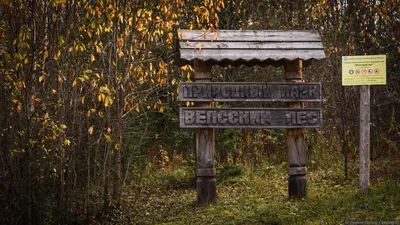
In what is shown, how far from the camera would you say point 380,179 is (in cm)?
1122

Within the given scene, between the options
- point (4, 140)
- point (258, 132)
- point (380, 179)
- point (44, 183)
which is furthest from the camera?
Result: point (258, 132)

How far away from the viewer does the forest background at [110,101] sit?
823 cm

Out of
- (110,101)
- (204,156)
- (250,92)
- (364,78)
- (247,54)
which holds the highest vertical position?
(247,54)

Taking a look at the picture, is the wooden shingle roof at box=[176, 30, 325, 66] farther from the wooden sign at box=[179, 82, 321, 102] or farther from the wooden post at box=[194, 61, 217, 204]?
the wooden sign at box=[179, 82, 321, 102]

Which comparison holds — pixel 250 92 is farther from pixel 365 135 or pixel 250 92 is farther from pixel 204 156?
pixel 365 135

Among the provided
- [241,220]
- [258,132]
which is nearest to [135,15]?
[241,220]

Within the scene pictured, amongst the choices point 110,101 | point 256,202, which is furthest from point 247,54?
point 110,101

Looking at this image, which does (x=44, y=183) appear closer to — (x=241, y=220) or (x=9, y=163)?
(x=9, y=163)

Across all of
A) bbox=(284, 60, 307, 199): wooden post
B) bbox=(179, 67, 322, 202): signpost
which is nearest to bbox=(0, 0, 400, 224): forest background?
bbox=(179, 67, 322, 202): signpost

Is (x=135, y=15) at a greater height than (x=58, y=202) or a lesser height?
greater

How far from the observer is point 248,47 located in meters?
10.3

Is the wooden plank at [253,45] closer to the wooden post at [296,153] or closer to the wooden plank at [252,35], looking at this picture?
the wooden plank at [252,35]

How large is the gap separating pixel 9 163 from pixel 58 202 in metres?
1.19

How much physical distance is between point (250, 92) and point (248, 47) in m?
0.84
